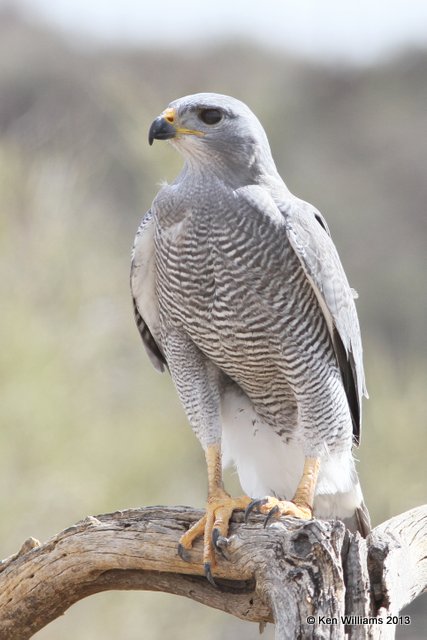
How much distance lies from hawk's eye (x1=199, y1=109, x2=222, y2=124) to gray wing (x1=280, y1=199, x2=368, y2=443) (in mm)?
458

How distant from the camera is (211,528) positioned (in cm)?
427

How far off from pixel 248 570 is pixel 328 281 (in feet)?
4.21

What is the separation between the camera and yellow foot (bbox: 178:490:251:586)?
417cm

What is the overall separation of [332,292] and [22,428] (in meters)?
5.54

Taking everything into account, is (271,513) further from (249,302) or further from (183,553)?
(249,302)

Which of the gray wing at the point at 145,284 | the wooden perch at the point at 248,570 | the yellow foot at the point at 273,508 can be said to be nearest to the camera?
the wooden perch at the point at 248,570

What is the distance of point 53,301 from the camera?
1039cm

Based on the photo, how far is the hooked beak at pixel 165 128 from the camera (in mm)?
4461

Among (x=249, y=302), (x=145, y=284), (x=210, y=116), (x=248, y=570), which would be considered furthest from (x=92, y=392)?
(x=248, y=570)

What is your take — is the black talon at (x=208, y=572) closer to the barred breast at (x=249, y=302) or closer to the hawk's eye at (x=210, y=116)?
the barred breast at (x=249, y=302)

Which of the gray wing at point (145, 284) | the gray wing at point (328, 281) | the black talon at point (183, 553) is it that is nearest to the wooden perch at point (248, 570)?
the black talon at point (183, 553)

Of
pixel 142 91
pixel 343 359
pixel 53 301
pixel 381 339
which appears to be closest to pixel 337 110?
pixel 381 339

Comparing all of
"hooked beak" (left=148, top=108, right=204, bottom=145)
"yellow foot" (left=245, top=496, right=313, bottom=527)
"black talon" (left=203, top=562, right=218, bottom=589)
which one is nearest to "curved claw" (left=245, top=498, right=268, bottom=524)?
"yellow foot" (left=245, top=496, right=313, bottom=527)

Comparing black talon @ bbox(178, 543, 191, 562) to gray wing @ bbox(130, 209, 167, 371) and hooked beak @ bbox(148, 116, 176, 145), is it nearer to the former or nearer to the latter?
gray wing @ bbox(130, 209, 167, 371)
